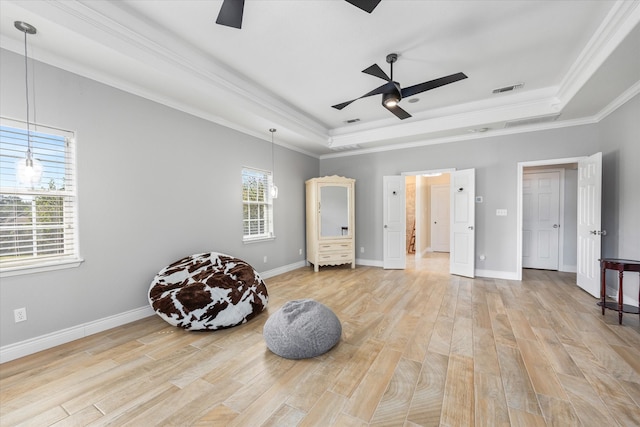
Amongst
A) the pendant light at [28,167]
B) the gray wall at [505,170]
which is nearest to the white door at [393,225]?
the gray wall at [505,170]

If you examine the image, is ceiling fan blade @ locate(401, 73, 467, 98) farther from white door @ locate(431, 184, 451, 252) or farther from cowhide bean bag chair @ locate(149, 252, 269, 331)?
white door @ locate(431, 184, 451, 252)

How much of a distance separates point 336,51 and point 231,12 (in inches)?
56.9

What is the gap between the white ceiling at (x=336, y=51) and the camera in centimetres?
230

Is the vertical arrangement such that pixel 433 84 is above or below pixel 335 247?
above

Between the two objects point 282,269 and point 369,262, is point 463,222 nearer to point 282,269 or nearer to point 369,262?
point 369,262

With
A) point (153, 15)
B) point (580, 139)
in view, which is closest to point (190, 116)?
point (153, 15)

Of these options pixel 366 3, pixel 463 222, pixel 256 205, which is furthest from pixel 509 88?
pixel 256 205

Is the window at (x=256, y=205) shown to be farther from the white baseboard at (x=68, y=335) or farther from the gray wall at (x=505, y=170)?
the gray wall at (x=505, y=170)

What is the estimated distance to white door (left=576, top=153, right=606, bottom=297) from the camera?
12.2 feet

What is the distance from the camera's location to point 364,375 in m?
2.04

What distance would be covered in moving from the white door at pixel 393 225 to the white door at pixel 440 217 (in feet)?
10.7

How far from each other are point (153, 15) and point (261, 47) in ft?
3.27

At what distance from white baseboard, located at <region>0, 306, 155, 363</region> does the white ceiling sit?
256cm

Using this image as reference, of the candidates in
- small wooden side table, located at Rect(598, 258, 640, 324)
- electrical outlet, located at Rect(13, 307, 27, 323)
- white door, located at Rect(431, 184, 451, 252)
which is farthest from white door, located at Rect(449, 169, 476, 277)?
electrical outlet, located at Rect(13, 307, 27, 323)
